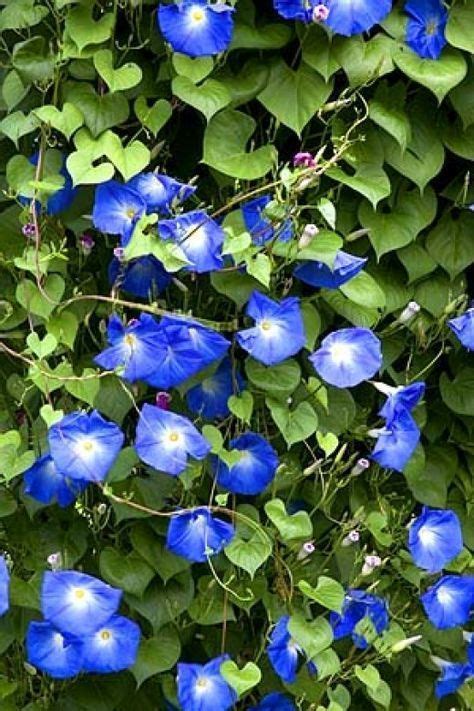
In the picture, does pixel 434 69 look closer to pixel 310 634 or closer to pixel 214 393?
pixel 214 393

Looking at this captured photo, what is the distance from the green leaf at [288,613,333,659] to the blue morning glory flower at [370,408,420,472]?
261 millimetres

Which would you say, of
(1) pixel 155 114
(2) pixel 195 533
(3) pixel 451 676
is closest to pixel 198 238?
(1) pixel 155 114

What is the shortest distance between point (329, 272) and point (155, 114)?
35 cm

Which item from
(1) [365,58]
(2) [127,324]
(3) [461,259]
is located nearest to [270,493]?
(2) [127,324]

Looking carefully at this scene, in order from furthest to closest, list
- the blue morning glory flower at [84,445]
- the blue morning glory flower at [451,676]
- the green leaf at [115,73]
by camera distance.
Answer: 1. the blue morning glory flower at [451,676]
2. the green leaf at [115,73]
3. the blue morning glory flower at [84,445]

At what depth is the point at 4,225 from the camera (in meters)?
1.97

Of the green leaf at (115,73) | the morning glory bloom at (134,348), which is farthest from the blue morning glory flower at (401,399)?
the green leaf at (115,73)

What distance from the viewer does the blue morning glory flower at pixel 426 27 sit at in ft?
6.18

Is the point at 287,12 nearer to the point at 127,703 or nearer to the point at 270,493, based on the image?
the point at 270,493

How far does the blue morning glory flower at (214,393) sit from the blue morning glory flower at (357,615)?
372 mm

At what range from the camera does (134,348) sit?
175 cm

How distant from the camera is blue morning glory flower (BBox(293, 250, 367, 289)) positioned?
6.07 ft

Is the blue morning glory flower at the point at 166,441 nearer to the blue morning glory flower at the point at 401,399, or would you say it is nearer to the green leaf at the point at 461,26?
the blue morning glory flower at the point at 401,399

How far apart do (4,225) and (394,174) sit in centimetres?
62
